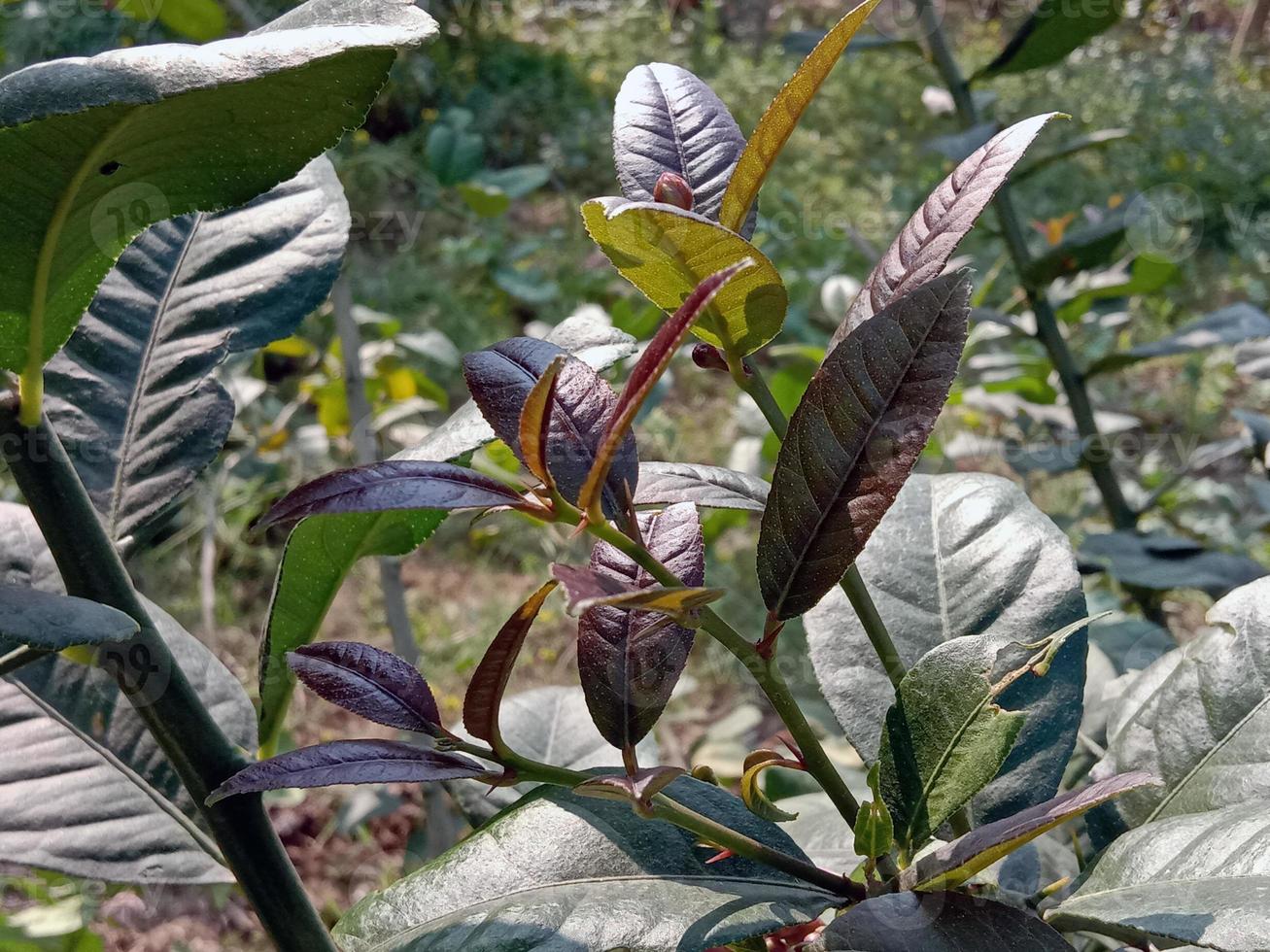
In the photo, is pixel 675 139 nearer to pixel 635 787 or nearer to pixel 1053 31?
pixel 635 787

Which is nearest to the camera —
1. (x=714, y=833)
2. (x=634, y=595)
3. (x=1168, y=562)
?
(x=634, y=595)

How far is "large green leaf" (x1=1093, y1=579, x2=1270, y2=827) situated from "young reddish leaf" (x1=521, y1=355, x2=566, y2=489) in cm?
40

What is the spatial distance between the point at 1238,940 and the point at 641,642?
259mm

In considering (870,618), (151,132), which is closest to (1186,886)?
(870,618)

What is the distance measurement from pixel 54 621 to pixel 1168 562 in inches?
48.6

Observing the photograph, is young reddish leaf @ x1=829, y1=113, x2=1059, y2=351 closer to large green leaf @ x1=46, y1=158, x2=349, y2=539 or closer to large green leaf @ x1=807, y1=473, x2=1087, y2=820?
large green leaf @ x1=807, y1=473, x2=1087, y2=820

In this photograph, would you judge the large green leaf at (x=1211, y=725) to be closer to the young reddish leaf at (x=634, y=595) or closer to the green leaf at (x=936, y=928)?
the green leaf at (x=936, y=928)

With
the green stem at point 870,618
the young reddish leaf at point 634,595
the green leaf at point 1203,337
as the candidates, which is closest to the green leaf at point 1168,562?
the green leaf at point 1203,337

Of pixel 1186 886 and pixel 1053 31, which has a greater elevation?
pixel 1053 31

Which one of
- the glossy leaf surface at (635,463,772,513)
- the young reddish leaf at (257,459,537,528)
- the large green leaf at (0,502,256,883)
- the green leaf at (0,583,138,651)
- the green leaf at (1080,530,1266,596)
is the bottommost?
the green leaf at (1080,530,1266,596)

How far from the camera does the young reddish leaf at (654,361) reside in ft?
1.17

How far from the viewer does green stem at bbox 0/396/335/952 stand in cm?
51

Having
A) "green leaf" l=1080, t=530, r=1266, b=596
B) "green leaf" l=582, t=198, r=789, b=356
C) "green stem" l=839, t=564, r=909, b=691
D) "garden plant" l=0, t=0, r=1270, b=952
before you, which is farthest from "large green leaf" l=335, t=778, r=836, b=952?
"green leaf" l=1080, t=530, r=1266, b=596

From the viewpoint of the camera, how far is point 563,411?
47 centimetres
